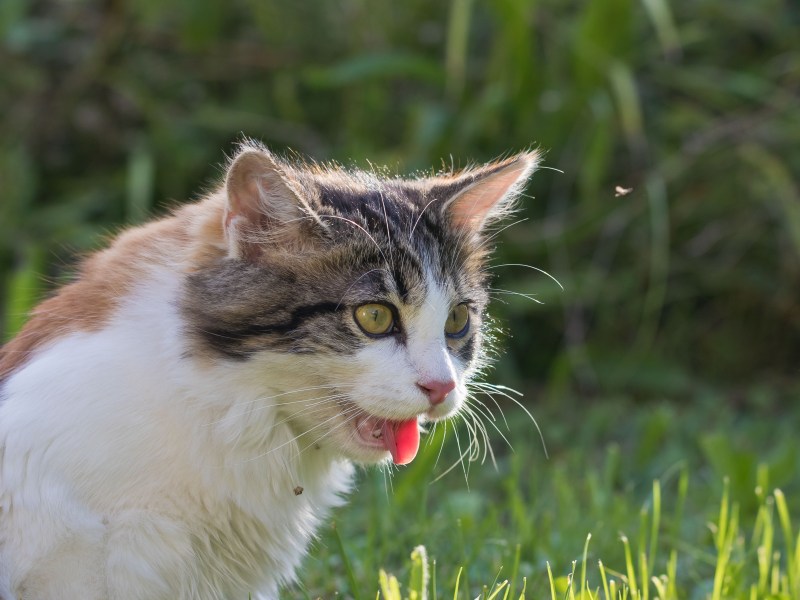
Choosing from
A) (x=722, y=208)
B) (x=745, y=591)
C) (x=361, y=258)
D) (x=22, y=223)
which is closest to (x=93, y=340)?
(x=361, y=258)

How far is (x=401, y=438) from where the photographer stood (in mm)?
2105

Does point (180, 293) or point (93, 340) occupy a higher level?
point (180, 293)

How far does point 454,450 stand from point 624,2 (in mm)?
2038

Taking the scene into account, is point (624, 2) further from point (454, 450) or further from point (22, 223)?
point (22, 223)

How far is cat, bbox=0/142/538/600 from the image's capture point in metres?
1.92

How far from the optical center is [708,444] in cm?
326

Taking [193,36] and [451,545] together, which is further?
[193,36]

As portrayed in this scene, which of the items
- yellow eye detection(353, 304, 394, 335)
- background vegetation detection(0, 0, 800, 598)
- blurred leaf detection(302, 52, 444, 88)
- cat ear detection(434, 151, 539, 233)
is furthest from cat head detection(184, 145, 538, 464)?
blurred leaf detection(302, 52, 444, 88)

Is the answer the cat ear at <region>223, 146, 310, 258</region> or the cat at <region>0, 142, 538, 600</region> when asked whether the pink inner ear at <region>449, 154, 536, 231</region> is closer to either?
the cat at <region>0, 142, 538, 600</region>

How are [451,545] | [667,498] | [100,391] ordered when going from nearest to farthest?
[100,391], [451,545], [667,498]

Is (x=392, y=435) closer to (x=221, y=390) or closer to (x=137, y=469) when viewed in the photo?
(x=221, y=390)

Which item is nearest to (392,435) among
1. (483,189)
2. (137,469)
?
(137,469)

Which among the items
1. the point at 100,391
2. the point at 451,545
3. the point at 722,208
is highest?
the point at 722,208

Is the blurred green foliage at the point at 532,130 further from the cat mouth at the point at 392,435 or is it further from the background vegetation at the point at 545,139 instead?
the cat mouth at the point at 392,435
